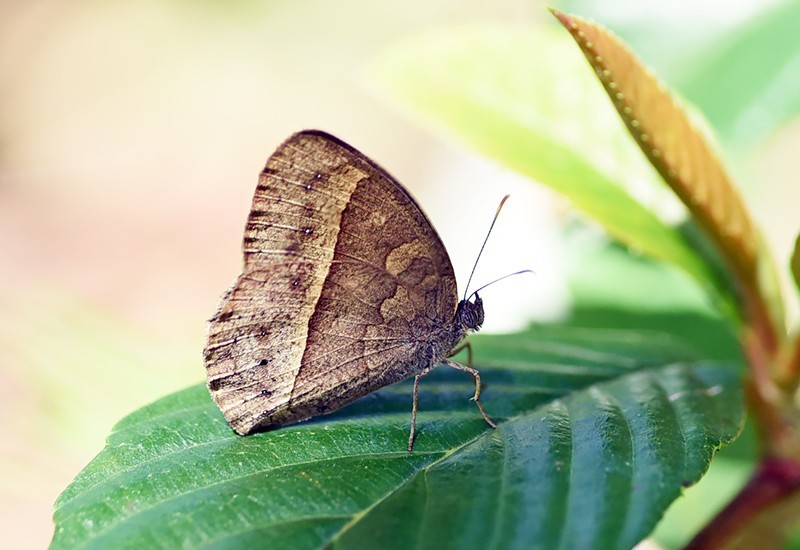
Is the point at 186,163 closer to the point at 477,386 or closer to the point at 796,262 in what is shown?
the point at 477,386

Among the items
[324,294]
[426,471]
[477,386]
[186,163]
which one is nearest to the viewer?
[426,471]

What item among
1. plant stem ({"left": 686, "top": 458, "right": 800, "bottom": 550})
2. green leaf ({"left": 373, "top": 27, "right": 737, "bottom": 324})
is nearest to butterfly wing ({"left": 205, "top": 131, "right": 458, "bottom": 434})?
green leaf ({"left": 373, "top": 27, "right": 737, "bottom": 324})

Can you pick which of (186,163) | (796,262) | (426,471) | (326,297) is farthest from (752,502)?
(186,163)

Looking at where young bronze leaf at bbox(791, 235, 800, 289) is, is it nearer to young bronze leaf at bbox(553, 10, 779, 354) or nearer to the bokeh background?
young bronze leaf at bbox(553, 10, 779, 354)

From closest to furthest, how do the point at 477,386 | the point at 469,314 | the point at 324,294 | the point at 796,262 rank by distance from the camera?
the point at 796,262 < the point at 477,386 < the point at 324,294 < the point at 469,314

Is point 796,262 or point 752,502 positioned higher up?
point 796,262
